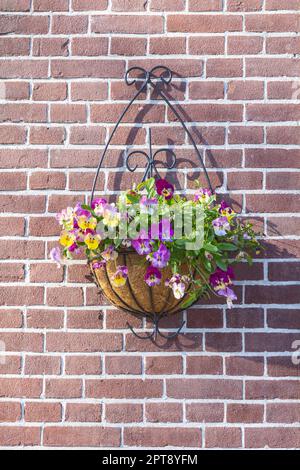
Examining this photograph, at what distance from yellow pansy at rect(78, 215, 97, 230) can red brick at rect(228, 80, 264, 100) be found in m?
0.64

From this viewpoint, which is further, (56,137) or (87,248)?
(56,137)

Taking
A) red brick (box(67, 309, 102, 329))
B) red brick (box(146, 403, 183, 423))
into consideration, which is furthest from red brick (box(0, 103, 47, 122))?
red brick (box(146, 403, 183, 423))

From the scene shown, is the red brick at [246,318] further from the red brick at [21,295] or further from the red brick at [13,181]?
the red brick at [13,181]

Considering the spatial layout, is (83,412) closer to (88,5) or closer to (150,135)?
(150,135)

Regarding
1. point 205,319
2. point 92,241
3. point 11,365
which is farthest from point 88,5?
point 11,365

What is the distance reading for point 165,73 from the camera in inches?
79.3

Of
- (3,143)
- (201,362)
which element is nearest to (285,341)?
(201,362)

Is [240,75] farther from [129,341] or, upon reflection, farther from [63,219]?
[129,341]

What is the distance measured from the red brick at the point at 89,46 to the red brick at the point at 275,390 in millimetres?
1158

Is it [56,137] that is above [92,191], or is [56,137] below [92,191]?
above

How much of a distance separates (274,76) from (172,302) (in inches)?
31.4

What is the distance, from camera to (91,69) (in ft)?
6.63

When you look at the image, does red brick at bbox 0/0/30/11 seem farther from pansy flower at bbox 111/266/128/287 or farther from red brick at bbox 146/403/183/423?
red brick at bbox 146/403/183/423
